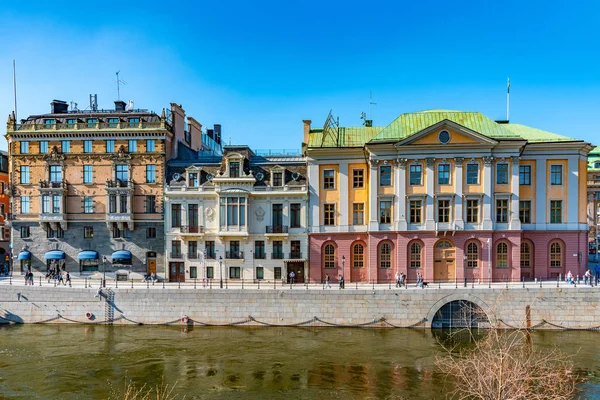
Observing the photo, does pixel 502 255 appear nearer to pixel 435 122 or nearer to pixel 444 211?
pixel 444 211

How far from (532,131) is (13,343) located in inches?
2115

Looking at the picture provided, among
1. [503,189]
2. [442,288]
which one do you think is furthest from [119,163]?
[503,189]

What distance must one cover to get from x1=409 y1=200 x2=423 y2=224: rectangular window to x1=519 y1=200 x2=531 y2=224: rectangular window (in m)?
10.9

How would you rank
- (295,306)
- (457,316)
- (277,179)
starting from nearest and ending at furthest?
(457,316) < (295,306) < (277,179)

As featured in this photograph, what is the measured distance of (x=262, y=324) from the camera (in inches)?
1547

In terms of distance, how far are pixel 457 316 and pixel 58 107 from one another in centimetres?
5091

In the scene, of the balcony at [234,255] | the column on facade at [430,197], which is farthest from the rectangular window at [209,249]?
the column on facade at [430,197]

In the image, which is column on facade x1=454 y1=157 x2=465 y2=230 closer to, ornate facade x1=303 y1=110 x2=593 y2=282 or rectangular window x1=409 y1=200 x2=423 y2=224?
ornate facade x1=303 y1=110 x2=593 y2=282

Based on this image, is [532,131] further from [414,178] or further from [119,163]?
[119,163]

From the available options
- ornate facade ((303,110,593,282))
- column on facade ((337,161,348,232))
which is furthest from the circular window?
column on facade ((337,161,348,232))

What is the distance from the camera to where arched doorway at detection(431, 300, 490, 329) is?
3864 centimetres

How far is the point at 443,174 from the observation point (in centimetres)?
4559

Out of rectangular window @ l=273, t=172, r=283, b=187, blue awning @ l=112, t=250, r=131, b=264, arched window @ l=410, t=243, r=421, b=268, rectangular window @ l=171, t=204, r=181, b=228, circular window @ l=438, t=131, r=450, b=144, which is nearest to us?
circular window @ l=438, t=131, r=450, b=144

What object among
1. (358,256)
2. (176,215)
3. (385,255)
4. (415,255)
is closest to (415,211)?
(415,255)
